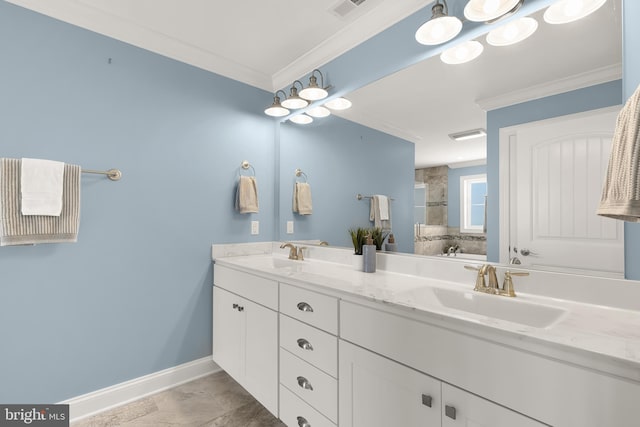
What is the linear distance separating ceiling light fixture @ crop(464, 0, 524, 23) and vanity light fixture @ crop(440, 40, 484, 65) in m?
0.10

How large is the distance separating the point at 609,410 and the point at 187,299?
211 cm

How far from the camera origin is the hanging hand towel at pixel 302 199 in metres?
2.30

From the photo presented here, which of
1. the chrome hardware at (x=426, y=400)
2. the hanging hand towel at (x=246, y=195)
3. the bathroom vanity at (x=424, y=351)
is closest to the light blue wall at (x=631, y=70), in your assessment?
the bathroom vanity at (x=424, y=351)

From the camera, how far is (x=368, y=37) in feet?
5.89

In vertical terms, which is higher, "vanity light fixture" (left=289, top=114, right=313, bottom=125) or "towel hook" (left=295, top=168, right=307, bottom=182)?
"vanity light fixture" (left=289, top=114, right=313, bottom=125)

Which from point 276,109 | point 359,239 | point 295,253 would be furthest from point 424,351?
point 276,109

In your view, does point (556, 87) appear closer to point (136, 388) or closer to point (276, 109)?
point (276, 109)

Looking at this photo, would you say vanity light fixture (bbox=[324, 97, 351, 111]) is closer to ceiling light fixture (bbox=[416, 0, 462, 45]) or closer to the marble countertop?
ceiling light fixture (bbox=[416, 0, 462, 45])

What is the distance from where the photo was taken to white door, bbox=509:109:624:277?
1.02 m

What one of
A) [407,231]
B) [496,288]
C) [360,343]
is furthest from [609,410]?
[407,231]

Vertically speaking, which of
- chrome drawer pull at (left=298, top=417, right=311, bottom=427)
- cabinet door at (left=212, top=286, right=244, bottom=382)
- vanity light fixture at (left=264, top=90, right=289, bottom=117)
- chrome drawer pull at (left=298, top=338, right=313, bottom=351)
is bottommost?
chrome drawer pull at (left=298, top=417, right=311, bottom=427)

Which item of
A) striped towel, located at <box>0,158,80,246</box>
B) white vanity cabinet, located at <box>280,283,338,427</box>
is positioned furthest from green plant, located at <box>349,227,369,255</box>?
striped towel, located at <box>0,158,80,246</box>

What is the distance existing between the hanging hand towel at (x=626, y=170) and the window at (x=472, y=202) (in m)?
0.54

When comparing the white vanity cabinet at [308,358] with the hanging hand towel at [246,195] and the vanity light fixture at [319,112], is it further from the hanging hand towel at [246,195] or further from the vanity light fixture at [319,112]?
the vanity light fixture at [319,112]
